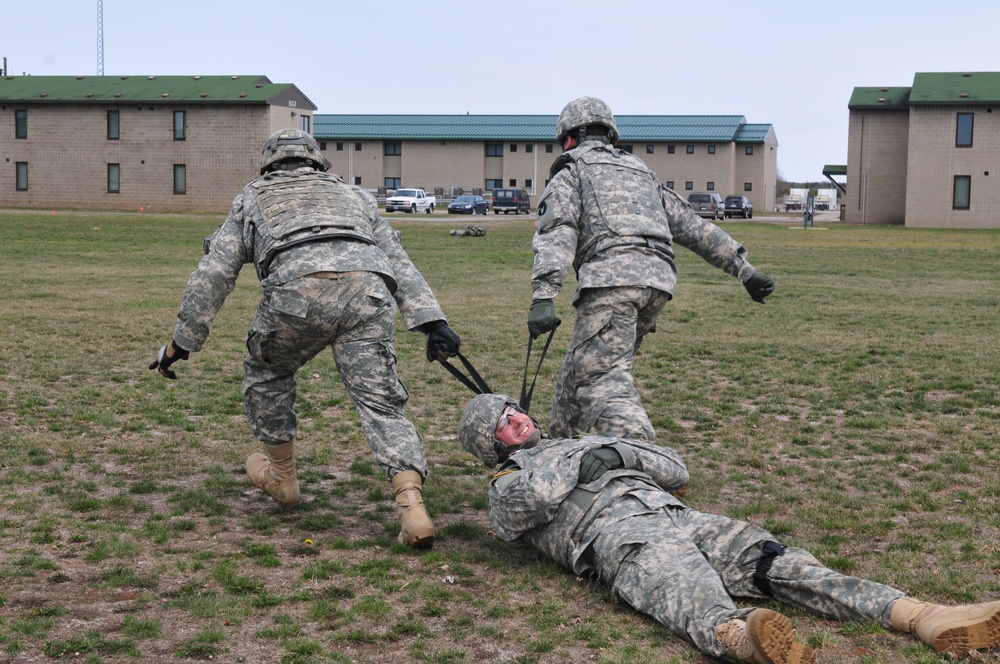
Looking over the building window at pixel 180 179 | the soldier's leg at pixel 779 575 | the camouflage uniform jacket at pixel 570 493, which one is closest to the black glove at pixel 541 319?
the camouflage uniform jacket at pixel 570 493

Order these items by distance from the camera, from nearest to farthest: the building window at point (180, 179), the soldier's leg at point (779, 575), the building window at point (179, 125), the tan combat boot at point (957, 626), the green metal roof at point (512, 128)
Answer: the tan combat boot at point (957, 626), the soldier's leg at point (779, 575), the building window at point (179, 125), the building window at point (180, 179), the green metal roof at point (512, 128)

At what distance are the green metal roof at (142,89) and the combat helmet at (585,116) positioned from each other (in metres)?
49.6

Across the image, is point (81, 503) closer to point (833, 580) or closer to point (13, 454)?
point (13, 454)

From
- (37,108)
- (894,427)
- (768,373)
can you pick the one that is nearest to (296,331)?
(894,427)

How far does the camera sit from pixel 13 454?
6.96 meters

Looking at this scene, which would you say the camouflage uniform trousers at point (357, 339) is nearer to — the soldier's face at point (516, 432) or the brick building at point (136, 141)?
the soldier's face at point (516, 432)

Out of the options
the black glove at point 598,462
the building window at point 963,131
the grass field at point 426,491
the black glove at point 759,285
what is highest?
the building window at point 963,131

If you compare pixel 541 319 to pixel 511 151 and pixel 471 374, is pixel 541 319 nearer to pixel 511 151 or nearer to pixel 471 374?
pixel 471 374

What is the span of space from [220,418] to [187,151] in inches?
2008

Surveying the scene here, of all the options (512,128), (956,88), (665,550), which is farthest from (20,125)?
(665,550)

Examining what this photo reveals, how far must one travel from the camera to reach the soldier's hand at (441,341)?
18.6 feet

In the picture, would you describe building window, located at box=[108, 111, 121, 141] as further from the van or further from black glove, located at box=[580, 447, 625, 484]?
black glove, located at box=[580, 447, 625, 484]

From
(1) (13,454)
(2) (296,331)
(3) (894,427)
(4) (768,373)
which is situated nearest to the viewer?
(2) (296,331)

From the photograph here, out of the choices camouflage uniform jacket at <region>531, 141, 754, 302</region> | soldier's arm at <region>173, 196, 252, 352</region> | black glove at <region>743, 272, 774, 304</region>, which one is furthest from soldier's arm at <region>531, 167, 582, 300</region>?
soldier's arm at <region>173, 196, 252, 352</region>
